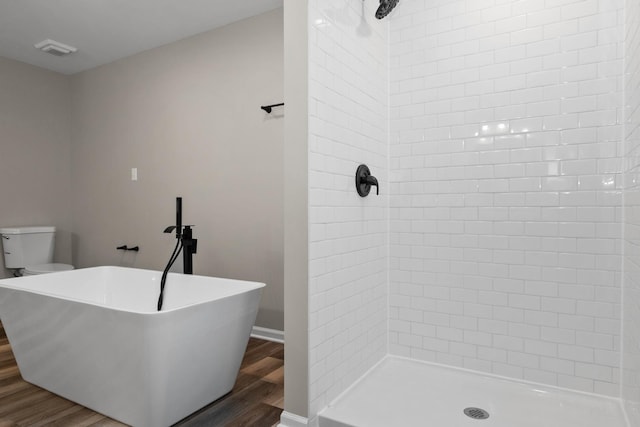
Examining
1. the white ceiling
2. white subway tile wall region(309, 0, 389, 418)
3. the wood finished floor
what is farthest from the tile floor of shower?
the white ceiling

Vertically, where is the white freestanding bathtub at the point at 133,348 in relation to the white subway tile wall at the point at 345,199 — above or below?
below

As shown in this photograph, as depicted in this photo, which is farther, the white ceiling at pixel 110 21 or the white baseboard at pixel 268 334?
the white baseboard at pixel 268 334

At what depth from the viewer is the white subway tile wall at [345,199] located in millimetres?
1831

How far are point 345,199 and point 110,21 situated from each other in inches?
109

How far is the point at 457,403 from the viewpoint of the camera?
195cm

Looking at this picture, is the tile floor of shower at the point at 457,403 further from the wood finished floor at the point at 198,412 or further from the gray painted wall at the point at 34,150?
the gray painted wall at the point at 34,150

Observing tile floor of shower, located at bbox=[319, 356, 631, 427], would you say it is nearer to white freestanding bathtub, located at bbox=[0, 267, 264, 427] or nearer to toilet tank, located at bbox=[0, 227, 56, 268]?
white freestanding bathtub, located at bbox=[0, 267, 264, 427]

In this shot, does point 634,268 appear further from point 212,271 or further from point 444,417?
point 212,271

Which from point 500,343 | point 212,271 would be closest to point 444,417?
point 500,343

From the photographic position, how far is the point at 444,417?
1.82m

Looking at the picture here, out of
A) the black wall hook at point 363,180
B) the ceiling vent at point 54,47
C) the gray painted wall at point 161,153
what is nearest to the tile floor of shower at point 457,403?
the black wall hook at point 363,180

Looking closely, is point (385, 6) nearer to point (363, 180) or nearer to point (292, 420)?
point (363, 180)

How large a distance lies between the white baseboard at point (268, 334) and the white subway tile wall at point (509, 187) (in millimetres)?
1023

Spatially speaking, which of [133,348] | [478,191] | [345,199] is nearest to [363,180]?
[345,199]
